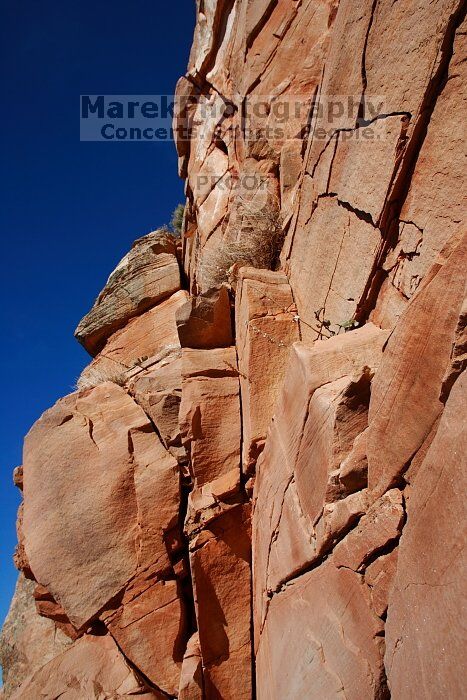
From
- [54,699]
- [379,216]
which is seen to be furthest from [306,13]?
[54,699]

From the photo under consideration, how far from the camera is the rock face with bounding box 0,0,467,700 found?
2762mm

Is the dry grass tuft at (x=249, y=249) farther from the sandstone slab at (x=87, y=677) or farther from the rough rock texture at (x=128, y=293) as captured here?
the sandstone slab at (x=87, y=677)

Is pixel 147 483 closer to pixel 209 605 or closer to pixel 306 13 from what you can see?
pixel 209 605

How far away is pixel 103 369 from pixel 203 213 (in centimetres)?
351

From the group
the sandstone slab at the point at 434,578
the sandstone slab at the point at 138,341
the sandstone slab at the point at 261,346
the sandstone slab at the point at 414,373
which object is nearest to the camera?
the sandstone slab at the point at 434,578

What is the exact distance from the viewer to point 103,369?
8.77 m

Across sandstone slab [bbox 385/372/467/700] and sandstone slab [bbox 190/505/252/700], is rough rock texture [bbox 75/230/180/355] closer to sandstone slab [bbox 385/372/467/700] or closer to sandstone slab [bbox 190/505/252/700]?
sandstone slab [bbox 190/505/252/700]

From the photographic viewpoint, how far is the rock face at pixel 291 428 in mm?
2762

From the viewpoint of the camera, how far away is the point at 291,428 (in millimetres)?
4145

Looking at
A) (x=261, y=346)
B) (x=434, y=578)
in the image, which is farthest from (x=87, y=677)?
(x=434, y=578)

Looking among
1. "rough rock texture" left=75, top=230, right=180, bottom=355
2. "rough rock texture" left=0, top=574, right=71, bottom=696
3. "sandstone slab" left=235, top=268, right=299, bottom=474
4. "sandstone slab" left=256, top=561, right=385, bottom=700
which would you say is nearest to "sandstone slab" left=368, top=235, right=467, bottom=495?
"sandstone slab" left=256, top=561, right=385, bottom=700

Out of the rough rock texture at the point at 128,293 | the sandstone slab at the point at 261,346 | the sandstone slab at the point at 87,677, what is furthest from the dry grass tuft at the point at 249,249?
the sandstone slab at the point at 87,677

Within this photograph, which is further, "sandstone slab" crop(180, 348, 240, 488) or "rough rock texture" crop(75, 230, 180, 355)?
"rough rock texture" crop(75, 230, 180, 355)

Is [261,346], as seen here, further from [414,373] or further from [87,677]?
[87,677]
